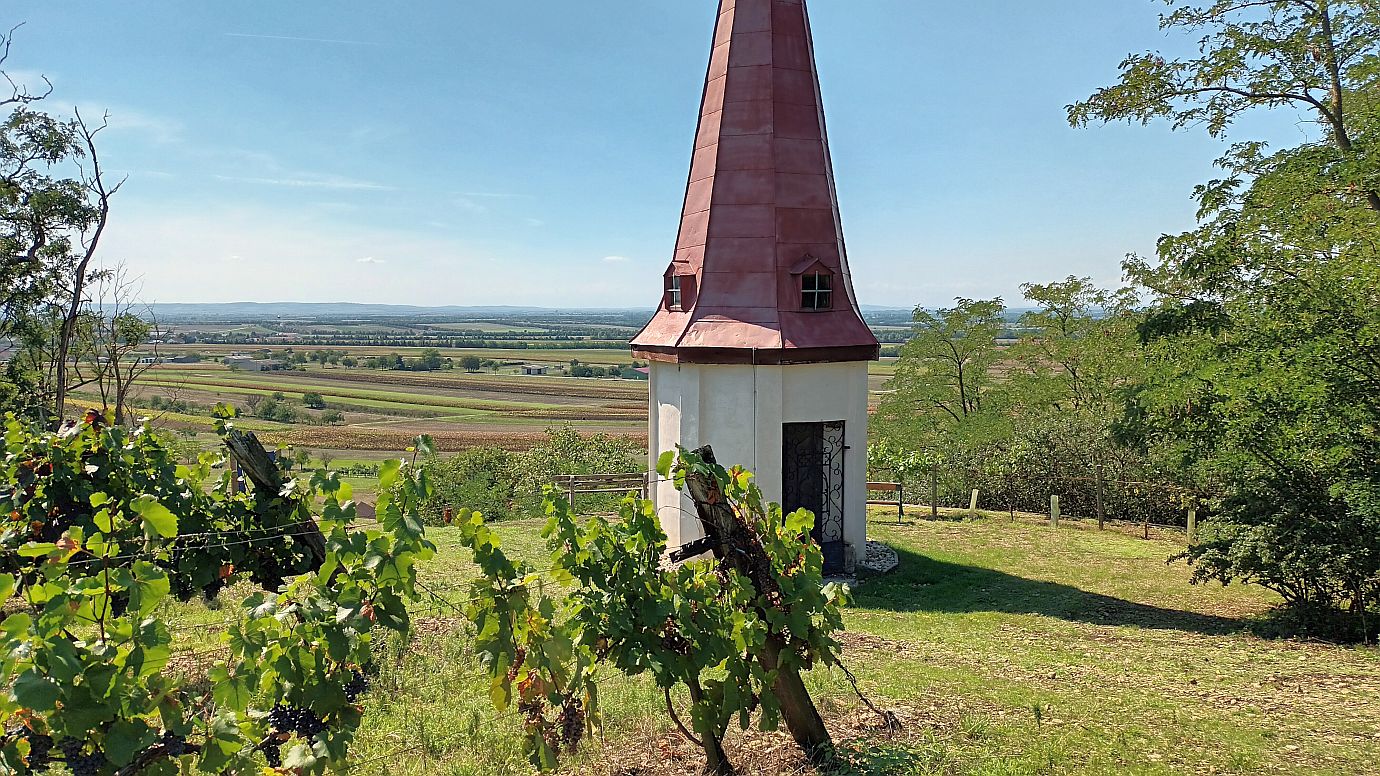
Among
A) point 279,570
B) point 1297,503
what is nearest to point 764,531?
point 279,570

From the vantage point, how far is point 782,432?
466 inches

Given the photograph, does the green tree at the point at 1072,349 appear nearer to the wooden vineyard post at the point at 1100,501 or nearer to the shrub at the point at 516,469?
the wooden vineyard post at the point at 1100,501

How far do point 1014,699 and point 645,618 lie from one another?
4.03m

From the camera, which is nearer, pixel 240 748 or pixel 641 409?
pixel 240 748

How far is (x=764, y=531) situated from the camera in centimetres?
470

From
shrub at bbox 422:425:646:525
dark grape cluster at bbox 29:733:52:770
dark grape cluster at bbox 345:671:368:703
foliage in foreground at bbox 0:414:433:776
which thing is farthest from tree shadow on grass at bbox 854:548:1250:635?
shrub at bbox 422:425:646:525

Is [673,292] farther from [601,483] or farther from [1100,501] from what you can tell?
[1100,501]

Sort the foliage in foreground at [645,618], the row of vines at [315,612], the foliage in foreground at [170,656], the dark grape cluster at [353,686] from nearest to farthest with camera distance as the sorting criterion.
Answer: the foliage in foreground at [170,656] → the row of vines at [315,612] → the dark grape cluster at [353,686] → the foliage in foreground at [645,618]

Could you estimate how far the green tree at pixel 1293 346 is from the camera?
28.2 ft

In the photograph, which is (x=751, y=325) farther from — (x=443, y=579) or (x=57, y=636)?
(x=57, y=636)

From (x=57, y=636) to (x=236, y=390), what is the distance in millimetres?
77436

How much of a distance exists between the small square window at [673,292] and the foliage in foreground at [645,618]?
27.2 feet

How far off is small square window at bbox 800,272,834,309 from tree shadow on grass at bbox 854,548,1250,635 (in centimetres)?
446

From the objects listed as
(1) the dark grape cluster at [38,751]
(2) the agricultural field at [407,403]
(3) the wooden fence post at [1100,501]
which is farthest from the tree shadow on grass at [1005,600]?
(2) the agricultural field at [407,403]
